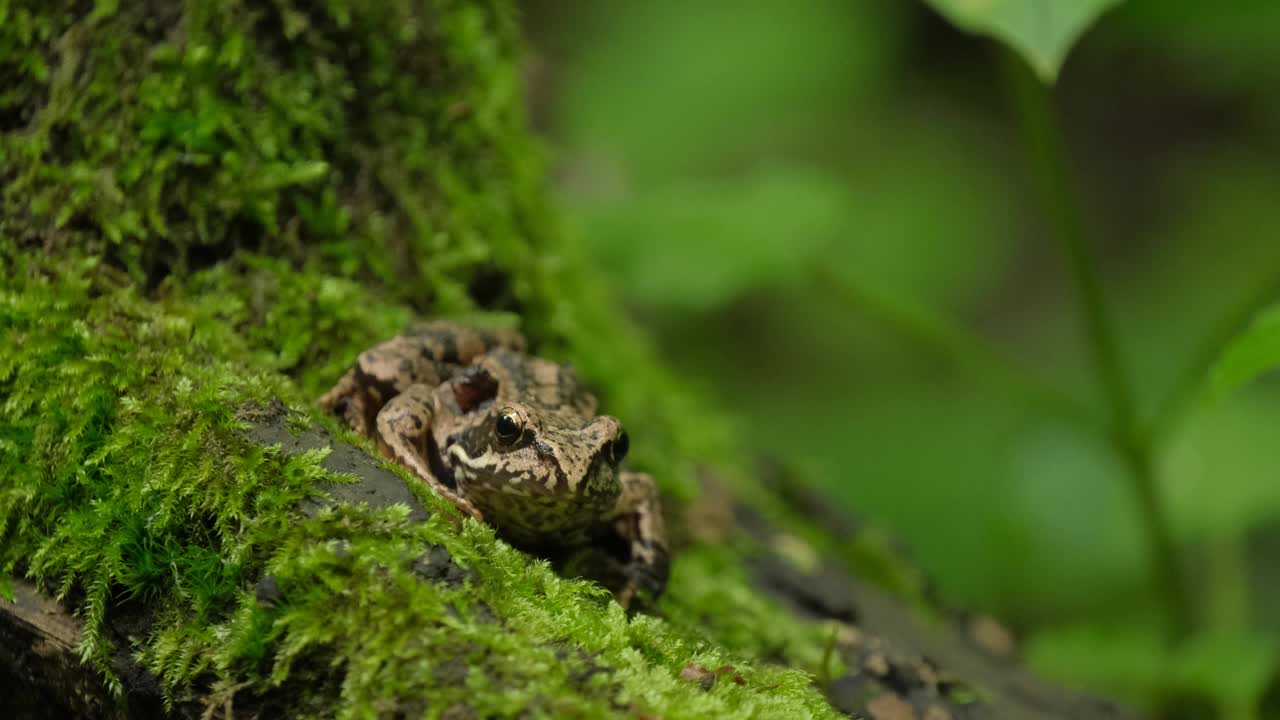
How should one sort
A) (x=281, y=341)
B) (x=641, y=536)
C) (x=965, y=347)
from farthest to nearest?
(x=965, y=347) → (x=281, y=341) → (x=641, y=536)

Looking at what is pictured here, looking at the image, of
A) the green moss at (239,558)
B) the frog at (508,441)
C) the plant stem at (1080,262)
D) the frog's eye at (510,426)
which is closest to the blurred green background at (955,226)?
the plant stem at (1080,262)

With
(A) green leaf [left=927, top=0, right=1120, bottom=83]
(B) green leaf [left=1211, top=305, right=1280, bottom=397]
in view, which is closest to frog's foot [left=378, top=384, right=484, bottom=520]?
(A) green leaf [left=927, top=0, right=1120, bottom=83]

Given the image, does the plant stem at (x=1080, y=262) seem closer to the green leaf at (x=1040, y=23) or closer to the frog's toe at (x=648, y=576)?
the green leaf at (x=1040, y=23)

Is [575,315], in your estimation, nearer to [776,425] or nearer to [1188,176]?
[776,425]

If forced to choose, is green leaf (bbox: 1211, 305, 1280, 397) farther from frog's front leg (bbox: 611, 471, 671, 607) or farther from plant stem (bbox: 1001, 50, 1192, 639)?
frog's front leg (bbox: 611, 471, 671, 607)

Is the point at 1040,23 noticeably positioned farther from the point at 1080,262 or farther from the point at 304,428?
the point at 304,428

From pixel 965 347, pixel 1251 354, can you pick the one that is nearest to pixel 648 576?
pixel 1251 354

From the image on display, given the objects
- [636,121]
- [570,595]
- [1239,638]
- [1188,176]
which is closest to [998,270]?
[1188,176]
